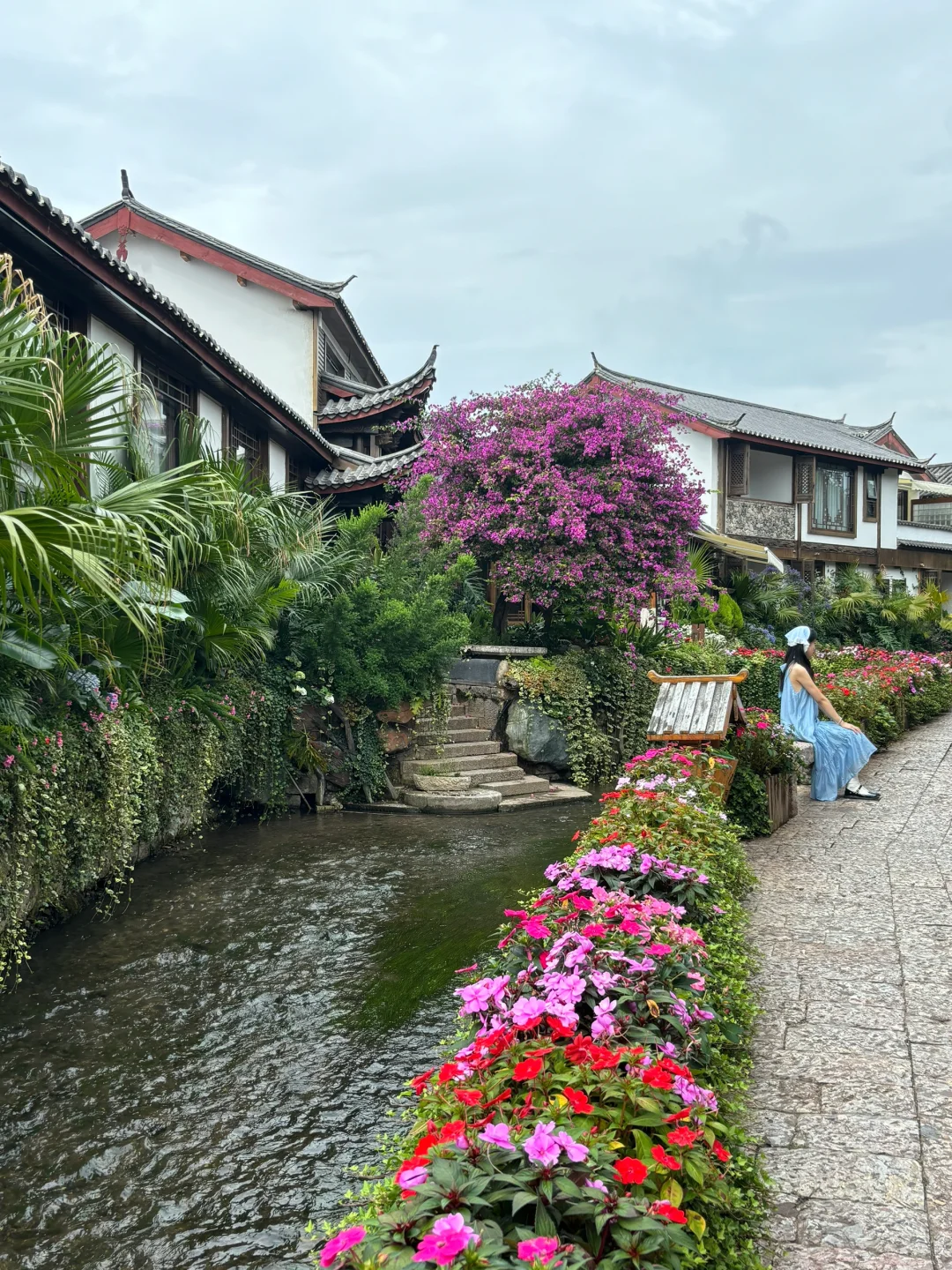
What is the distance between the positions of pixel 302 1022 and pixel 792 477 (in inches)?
1053

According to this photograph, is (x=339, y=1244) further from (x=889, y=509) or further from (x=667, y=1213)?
(x=889, y=509)

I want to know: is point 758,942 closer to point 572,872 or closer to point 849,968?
point 849,968

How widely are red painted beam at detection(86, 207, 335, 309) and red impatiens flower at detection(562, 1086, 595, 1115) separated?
1679cm

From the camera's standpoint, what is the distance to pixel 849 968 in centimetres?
454

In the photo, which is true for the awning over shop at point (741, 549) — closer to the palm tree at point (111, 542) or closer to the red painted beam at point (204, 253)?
the red painted beam at point (204, 253)

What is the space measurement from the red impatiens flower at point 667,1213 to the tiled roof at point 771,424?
25.3 m

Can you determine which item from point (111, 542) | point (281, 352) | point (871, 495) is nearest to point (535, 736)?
point (111, 542)

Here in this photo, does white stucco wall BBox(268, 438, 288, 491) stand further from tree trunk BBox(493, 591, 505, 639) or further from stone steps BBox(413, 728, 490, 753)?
stone steps BBox(413, 728, 490, 753)

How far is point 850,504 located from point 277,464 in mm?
21210

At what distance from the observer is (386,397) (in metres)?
17.5

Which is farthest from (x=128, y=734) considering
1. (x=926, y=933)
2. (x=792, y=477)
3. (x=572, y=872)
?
(x=792, y=477)

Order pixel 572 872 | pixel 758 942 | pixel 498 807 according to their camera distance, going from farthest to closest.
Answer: pixel 498 807
pixel 758 942
pixel 572 872

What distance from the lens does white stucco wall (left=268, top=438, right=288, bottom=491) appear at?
47.7 ft

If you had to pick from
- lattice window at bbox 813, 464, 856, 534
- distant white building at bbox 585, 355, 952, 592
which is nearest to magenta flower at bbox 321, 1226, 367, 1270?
distant white building at bbox 585, 355, 952, 592
